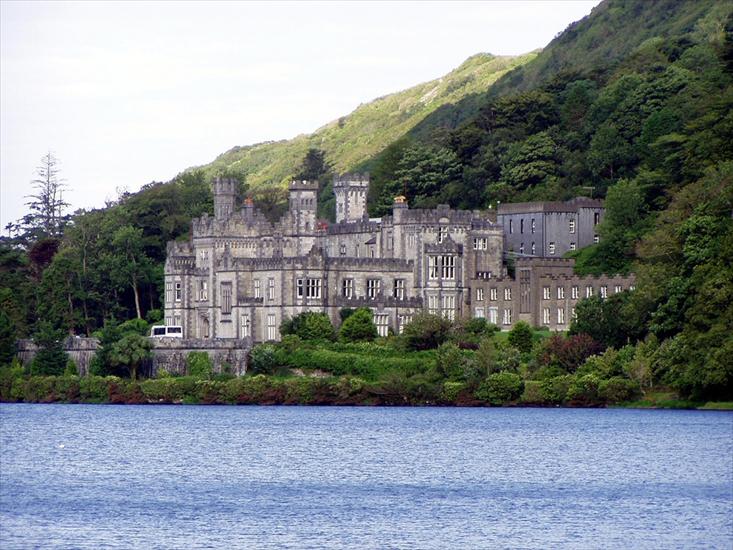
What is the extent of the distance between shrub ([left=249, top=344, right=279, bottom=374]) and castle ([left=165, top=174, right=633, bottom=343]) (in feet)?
6.27

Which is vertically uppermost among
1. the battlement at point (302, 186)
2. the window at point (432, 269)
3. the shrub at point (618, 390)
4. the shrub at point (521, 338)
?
the battlement at point (302, 186)

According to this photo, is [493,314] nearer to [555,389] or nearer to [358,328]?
[358,328]

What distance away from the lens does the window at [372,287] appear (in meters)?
120

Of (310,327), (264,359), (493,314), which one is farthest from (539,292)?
(264,359)

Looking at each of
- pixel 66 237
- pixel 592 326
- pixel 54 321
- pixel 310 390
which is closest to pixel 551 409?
pixel 592 326

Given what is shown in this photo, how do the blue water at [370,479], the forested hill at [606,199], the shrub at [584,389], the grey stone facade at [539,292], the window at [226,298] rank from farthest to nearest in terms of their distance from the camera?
the window at [226,298] < the grey stone facade at [539,292] < the shrub at [584,389] < the forested hill at [606,199] < the blue water at [370,479]

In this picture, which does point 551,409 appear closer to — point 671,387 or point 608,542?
point 671,387

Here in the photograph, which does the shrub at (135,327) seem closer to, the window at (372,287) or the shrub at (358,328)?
the shrub at (358,328)

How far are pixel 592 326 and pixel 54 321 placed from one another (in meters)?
38.9

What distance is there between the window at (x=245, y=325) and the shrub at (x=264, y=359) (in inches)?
206

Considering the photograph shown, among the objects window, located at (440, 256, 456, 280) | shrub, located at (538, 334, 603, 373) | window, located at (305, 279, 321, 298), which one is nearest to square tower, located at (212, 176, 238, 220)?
window, located at (305, 279, 321, 298)

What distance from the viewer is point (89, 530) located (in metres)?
61.2

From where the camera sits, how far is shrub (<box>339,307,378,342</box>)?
114375mm

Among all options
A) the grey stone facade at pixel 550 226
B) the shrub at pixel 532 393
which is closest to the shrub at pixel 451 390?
the shrub at pixel 532 393
